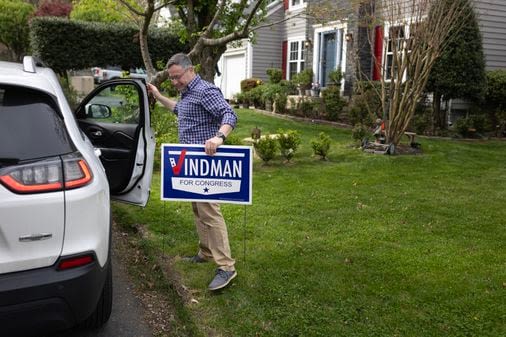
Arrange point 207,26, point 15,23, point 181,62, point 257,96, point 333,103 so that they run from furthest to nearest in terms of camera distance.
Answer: point 15,23, point 257,96, point 333,103, point 207,26, point 181,62

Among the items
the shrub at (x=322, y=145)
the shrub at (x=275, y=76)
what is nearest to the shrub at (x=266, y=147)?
the shrub at (x=322, y=145)

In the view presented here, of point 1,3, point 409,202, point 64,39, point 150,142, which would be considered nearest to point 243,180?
point 150,142

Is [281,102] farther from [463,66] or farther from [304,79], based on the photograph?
[463,66]

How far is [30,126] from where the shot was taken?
2.81 metres

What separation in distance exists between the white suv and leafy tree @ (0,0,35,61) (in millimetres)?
28622

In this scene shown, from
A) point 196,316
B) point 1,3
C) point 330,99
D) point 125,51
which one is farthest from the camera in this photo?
point 1,3

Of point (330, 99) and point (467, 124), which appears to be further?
point (330, 99)

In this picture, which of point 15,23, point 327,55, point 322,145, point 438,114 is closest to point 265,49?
point 327,55

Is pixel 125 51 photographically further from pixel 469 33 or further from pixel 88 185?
pixel 88 185

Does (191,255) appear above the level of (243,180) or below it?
below

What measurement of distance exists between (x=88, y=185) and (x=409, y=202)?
4.83 metres

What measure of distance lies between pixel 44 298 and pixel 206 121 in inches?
78.0

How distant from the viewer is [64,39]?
22.3m

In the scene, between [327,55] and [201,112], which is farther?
[327,55]
